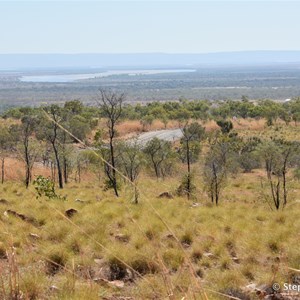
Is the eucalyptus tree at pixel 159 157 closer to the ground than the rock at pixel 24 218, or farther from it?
closer to the ground

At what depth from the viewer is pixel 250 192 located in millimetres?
31391

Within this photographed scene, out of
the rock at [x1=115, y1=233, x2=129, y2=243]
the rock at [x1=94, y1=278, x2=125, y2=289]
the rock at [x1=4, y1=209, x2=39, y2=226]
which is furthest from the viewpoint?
the rock at [x1=4, y1=209, x2=39, y2=226]

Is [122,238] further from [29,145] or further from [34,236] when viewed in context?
[29,145]

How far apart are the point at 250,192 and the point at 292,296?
2689cm

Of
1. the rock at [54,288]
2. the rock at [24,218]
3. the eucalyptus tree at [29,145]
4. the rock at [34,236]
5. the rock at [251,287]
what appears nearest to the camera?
the rock at [54,288]

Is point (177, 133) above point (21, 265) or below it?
below

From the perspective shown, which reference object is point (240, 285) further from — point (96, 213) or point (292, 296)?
point (96, 213)

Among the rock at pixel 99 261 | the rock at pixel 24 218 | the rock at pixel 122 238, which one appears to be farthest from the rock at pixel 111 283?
the rock at pixel 24 218

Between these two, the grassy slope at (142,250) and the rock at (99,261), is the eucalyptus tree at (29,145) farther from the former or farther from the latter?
the rock at (99,261)

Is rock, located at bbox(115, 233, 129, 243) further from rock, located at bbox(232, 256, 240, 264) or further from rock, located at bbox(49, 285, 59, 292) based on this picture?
rock, located at bbox(49, 285, 59, 292)

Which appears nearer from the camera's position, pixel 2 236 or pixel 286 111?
pixel 2 236

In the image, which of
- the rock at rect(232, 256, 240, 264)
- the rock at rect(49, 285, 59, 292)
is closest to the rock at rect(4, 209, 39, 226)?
the rock at rect(232, 256, 240, 264)

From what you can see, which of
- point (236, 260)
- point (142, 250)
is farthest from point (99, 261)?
point (236, 260)

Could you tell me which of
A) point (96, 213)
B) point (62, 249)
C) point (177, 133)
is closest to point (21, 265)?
point (62, 249)
